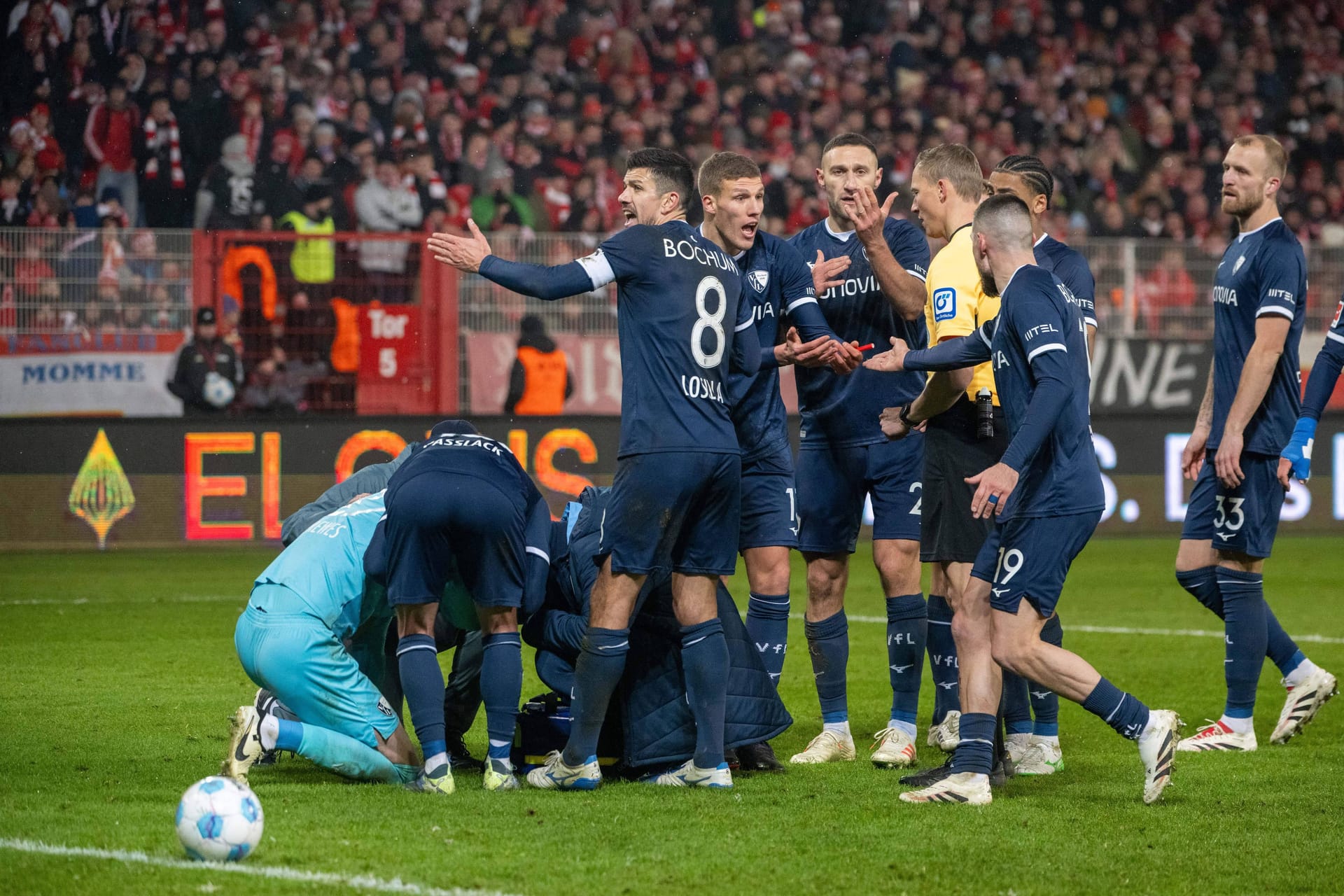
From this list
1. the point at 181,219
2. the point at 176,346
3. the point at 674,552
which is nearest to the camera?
the point at 674,552

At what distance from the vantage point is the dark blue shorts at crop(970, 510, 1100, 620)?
5051 mm

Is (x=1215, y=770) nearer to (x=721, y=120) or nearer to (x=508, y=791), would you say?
(x=508, y=791)

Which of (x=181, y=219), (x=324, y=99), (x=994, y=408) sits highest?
(x=324, y=99)

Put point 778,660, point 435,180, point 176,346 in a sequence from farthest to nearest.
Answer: point 435,180
point 176,346
point 778,660

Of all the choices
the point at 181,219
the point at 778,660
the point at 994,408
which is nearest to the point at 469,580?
the point at 778,660

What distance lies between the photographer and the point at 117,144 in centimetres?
1605

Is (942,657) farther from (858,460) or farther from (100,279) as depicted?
(100,279)

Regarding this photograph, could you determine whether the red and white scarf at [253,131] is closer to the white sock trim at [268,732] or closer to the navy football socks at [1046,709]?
the white sock trim at [268,732]

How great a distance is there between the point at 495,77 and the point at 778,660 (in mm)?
13861

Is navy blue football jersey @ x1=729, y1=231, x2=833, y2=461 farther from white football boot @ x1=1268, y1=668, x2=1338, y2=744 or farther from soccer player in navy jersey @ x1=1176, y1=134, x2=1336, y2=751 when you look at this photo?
white football boot @ x1=1268, y1=668, x2=1338, y2=744

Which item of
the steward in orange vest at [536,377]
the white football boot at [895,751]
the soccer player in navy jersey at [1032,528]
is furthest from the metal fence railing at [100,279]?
the soccer player in navy jersey at [1032,528]

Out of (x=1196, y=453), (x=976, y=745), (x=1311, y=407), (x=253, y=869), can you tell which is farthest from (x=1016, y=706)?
(x=253, y=869)

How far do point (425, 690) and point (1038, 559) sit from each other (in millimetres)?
2044

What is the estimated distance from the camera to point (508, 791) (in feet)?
17.5
